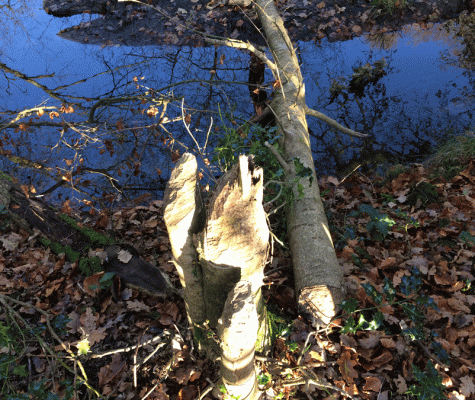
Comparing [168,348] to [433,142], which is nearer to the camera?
[168,348]

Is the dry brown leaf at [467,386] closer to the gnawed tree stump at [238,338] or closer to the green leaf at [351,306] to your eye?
the green leaf at [351,306]

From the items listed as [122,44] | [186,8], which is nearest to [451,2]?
[186,8]

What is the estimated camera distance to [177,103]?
17.9 feet

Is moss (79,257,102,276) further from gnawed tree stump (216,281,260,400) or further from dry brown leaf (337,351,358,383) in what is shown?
dry brown leaf (337,351,358,383)

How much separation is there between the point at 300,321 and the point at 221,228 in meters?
1.34

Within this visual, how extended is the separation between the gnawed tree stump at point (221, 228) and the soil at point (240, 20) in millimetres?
6566

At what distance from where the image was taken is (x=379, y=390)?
2111mm

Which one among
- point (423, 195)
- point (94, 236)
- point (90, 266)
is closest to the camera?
point (90, 266)

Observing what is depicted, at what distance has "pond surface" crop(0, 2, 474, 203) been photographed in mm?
4844

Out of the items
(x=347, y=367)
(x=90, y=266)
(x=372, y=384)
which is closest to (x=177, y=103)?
(x=90, y=266)

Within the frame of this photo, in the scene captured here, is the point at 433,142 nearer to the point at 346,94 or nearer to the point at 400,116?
the point at 400,116

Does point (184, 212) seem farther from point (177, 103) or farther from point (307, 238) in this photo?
point (177, 103)

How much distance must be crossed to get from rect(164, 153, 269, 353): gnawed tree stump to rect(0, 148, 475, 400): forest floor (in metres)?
0.72

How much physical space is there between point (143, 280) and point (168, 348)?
74 centimetres
